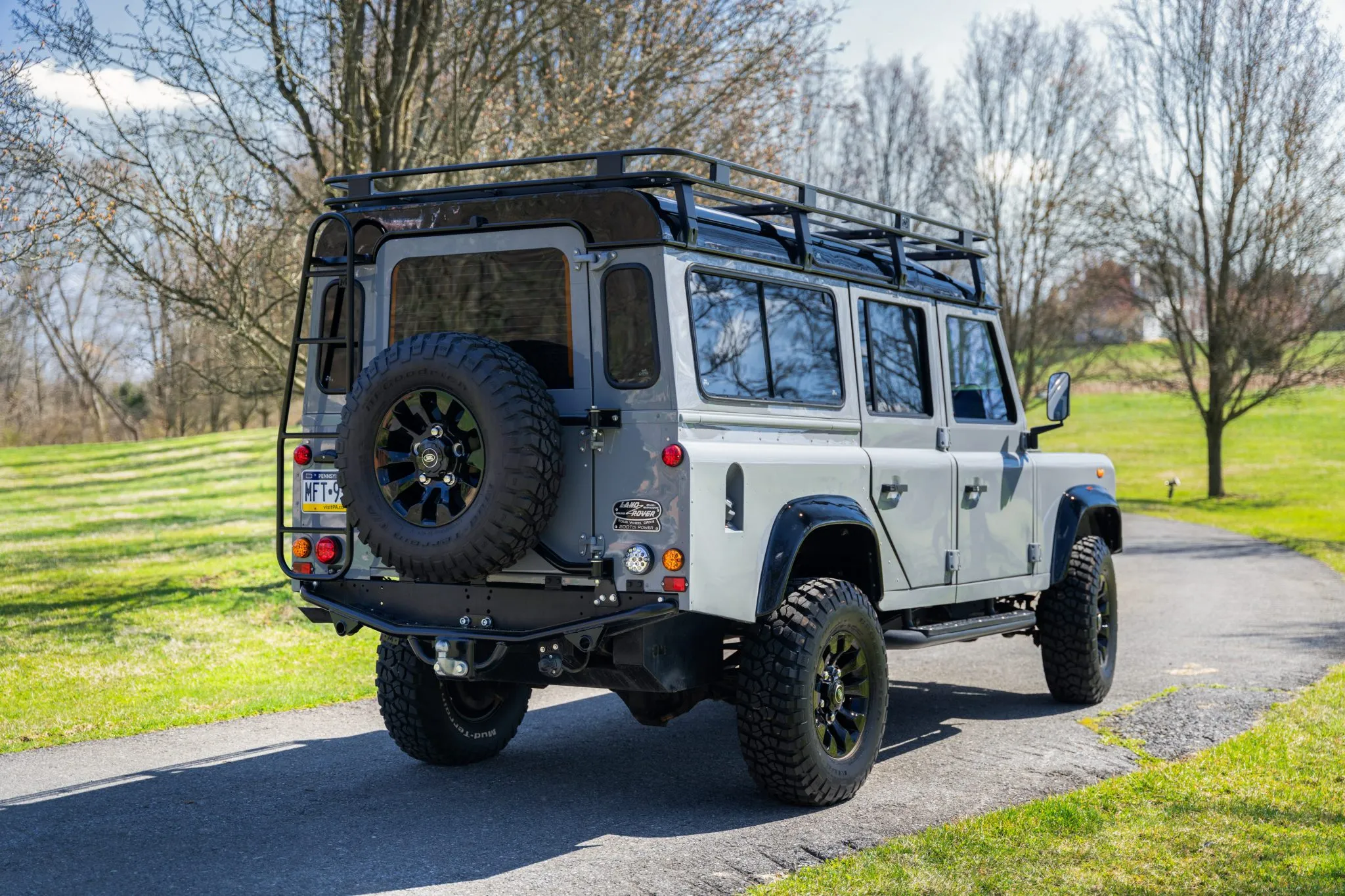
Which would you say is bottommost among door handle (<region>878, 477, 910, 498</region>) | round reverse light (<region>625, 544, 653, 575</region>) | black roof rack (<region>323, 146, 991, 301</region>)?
round reverse light (<region>625, 544, 653, 575</region>)

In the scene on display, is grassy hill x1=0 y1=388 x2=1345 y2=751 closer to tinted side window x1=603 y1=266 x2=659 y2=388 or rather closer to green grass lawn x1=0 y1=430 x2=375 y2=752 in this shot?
green grass lawn x1=0 y1=430 x2=375 y2=752

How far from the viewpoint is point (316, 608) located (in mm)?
6113

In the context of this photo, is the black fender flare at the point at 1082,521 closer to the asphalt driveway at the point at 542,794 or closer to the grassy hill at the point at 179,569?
the asphalt driveway at the point at 542,794

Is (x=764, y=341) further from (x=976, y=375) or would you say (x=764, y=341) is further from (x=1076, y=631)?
(x=1076, y=631)

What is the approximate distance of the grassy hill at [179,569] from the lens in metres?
8.81

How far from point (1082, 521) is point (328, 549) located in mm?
5019

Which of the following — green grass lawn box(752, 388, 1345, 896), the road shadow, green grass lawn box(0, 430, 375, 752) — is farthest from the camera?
green grass lawn box(0, 430, 375, 752)

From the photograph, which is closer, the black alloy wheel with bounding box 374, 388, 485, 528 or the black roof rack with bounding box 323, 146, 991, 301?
the black alloy wheel with bounding box 374, 388, 485, 528

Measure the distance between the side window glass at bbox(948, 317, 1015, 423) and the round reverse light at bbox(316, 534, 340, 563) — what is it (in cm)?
359

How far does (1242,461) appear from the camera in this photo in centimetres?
4000

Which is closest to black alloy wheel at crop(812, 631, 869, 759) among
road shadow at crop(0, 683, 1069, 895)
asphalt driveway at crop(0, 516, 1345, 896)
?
asphalt driveway at crop(0, 516, 1345, 896)

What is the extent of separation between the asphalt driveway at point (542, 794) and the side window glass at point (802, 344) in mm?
1912

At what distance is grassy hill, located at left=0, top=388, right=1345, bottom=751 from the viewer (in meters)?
8.81

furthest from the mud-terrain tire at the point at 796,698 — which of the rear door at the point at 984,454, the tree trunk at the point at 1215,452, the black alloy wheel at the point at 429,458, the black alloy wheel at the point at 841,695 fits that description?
the tree trunk at the point at 1215,452
